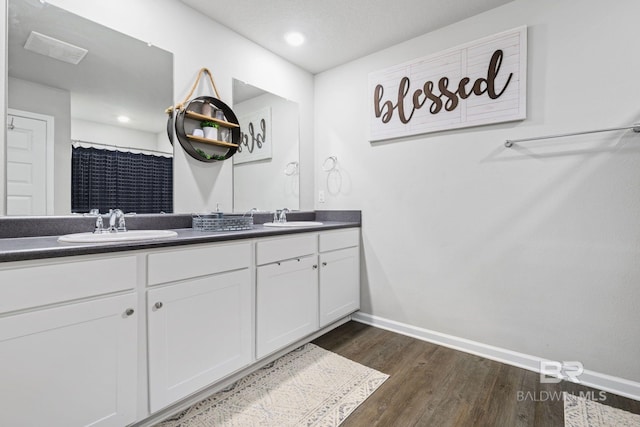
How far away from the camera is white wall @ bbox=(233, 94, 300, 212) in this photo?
2.41 meters

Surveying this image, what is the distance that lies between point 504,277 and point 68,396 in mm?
2354

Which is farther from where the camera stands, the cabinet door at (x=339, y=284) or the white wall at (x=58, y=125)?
the cabinet door at (x=339, y=284)

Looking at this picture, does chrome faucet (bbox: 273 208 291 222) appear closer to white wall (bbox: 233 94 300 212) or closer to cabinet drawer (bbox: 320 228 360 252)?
white wall (bbox: 233 94 300 212)

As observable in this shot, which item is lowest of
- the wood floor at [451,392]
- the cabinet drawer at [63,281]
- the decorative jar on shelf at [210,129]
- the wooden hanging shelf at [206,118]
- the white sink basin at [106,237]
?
the wood floor at [451,392]

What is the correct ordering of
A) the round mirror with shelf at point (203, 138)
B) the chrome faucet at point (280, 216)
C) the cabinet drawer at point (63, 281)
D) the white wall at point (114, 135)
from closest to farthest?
the cabinet drawer at point (63, 281)
the white wall at point (114, 135)
the round mirror with shelf at point (203, 138)
the chrome faucet at point (280, 216)

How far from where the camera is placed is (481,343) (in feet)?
7.00

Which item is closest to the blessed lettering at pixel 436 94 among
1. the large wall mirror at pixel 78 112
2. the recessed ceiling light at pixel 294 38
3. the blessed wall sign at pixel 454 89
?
the blessed wall sign at pixel 454 89

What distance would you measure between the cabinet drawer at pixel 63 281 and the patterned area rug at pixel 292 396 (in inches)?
29.5

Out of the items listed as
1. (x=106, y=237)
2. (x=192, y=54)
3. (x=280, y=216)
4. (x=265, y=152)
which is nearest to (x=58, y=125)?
(x=106, y=237)

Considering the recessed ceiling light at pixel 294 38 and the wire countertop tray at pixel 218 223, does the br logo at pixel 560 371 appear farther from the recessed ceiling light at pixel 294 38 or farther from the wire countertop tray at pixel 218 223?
the recessed ceiling light at pixel 294 38

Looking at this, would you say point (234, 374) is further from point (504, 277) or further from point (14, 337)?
point (504, 277)

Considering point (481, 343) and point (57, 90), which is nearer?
point (57, 90)

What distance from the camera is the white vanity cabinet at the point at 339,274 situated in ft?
7.66

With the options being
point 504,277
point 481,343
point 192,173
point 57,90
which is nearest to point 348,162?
point 192,173
